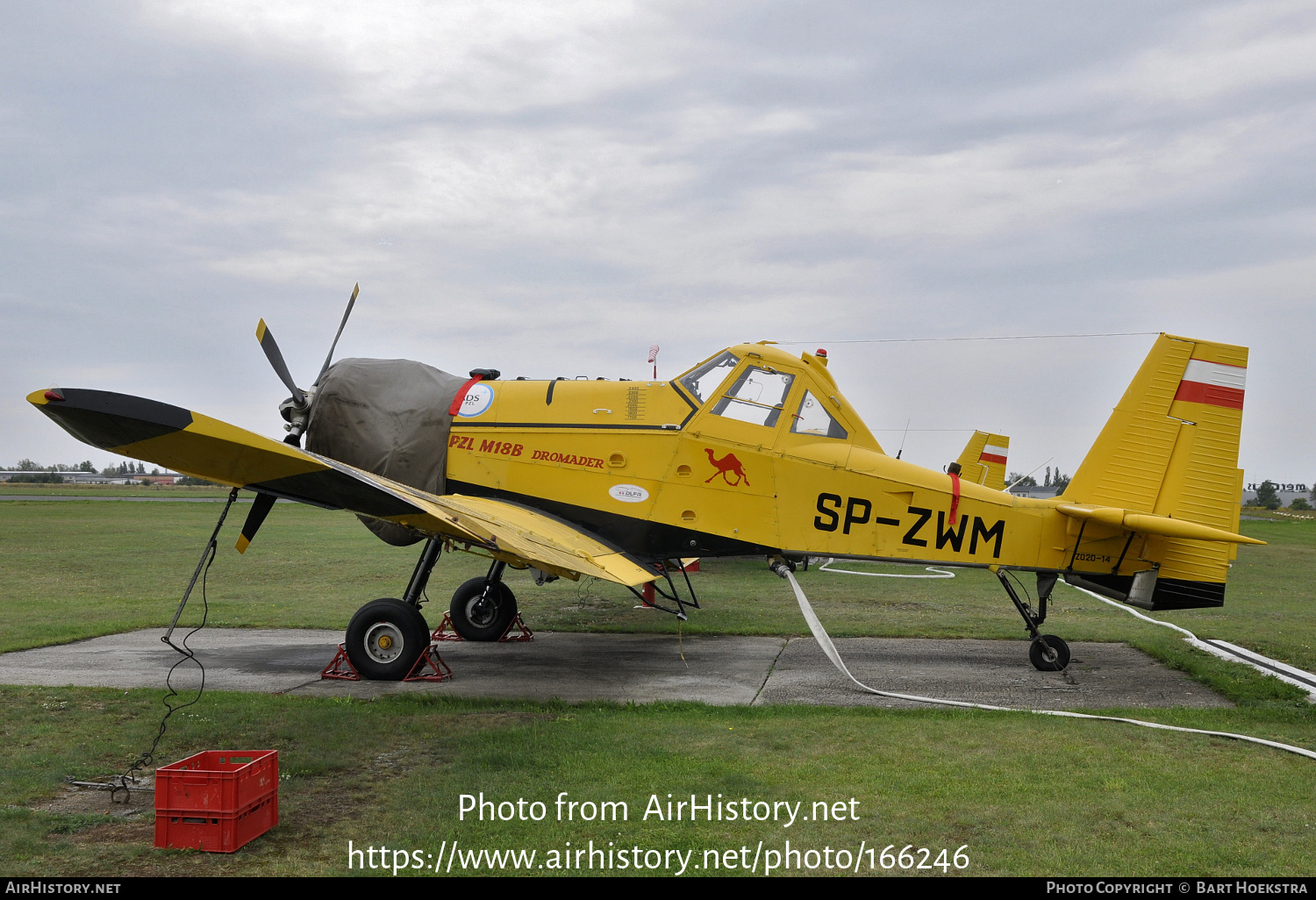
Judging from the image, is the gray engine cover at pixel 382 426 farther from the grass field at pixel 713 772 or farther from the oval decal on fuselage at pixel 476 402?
the grass field at pixel 713 772

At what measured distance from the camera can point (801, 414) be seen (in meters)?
9.95

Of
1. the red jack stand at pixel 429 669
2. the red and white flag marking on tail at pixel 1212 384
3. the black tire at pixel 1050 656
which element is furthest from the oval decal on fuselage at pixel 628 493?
the red and white flag marking on tail at pixel 1212 384

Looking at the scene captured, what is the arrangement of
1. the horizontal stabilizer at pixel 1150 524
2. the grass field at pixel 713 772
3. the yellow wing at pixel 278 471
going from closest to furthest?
the grass field at pixel 713 772 → the yellow wing at pixel 278 471 → the horizontal stabilizer at pixel 1150 524

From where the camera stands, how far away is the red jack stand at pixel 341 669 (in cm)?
915

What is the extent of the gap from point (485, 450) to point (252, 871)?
6.09 meters

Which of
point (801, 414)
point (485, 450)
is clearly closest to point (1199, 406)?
point (801, 414)

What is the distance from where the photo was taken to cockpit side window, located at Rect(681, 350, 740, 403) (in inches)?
393

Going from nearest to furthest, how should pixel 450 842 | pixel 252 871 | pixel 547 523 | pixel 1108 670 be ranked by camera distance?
pixel 252 871 → pixel 450 842 → pixel 547 523 → pixel 1108 670

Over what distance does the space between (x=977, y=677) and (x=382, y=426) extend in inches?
286

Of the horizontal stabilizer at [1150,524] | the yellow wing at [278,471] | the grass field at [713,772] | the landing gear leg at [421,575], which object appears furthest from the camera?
the landing gear leg at [421,575]

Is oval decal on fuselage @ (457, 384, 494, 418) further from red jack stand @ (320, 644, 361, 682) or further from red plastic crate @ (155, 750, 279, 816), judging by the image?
red plastic crate @ (155, 750, 279, 816)

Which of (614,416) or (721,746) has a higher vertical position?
(614,416)

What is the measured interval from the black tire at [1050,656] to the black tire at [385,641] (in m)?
6.88
